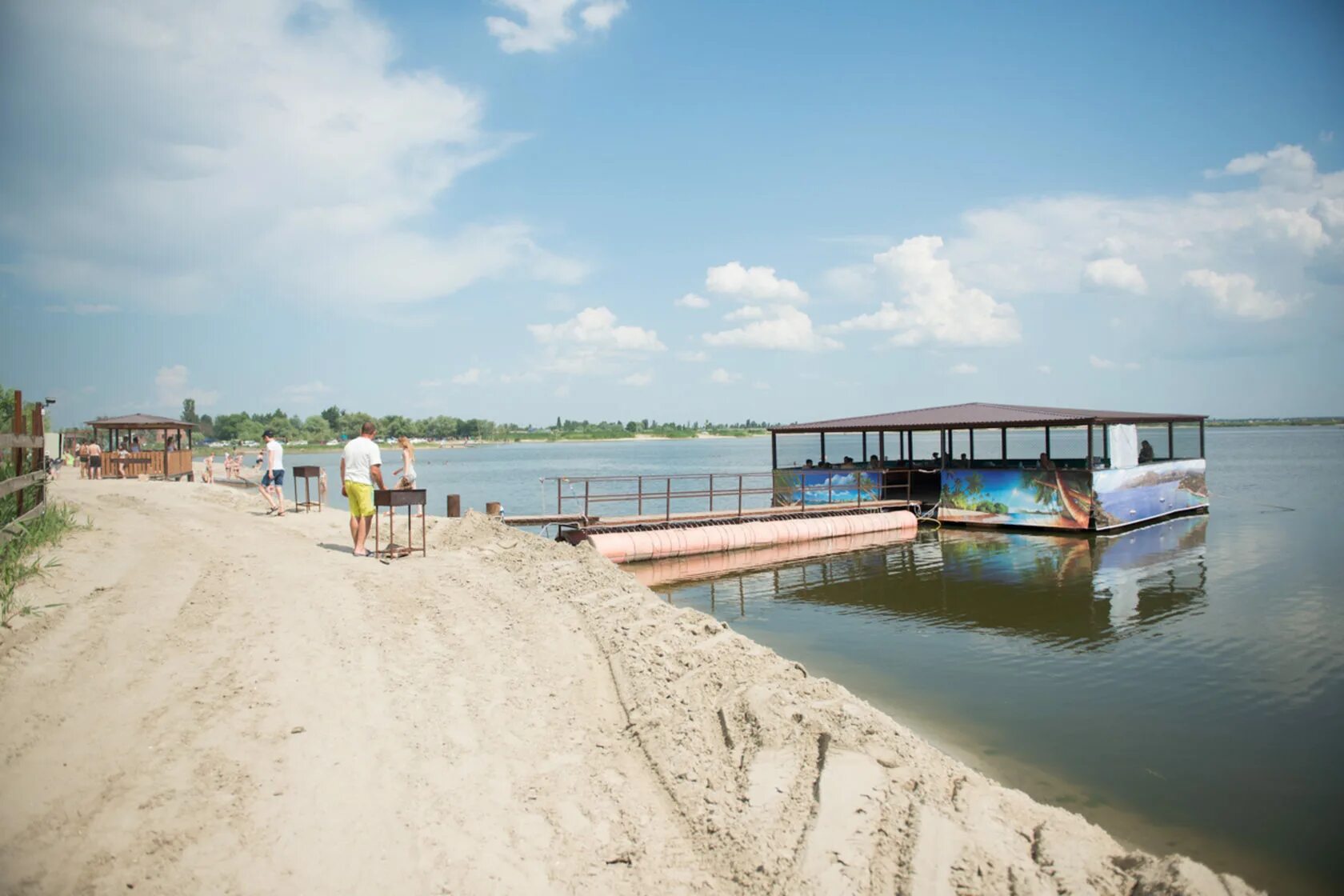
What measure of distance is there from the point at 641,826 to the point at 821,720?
1.74m

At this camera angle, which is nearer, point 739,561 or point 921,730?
point 921,730

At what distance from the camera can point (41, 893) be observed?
320 centimetres

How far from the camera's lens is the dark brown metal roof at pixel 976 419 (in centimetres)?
2081

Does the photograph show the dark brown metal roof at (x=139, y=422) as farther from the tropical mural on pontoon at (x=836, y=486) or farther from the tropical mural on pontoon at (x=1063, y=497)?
the tropical mural on pontoon at (x=1063, y=497)

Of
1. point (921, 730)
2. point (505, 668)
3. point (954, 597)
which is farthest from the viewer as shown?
point (954, 597)

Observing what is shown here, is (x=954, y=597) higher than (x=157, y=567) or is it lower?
lower

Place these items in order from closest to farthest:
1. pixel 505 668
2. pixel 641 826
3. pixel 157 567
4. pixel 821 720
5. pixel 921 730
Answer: pixel 641 826, pixel 821 720, pixel 505 668, pixel 921 730, pixel 157 567

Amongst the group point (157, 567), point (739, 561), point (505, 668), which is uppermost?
point (157, 567)

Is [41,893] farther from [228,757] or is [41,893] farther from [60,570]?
[60,570]

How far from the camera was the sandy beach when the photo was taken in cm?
364

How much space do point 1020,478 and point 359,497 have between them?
61.2 ft

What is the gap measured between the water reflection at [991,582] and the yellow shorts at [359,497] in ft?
19.4

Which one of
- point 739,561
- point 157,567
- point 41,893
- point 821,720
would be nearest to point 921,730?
point 821,720

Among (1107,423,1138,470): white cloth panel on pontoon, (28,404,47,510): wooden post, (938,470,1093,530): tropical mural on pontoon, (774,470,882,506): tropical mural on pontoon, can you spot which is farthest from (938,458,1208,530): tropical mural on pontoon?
(28,404,47,510): wooden post
